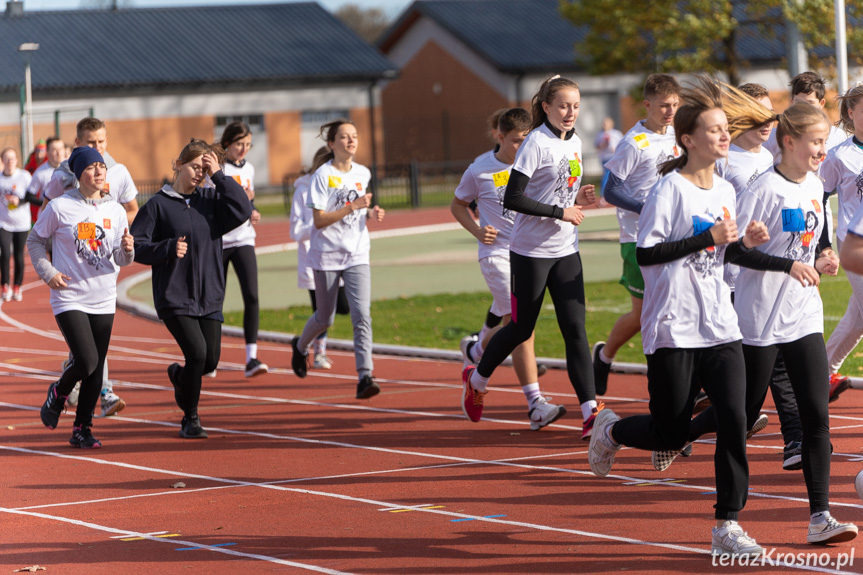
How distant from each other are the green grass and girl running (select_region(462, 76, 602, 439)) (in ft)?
11.6

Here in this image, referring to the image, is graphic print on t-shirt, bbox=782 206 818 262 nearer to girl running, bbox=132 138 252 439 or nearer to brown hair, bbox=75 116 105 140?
girl running, bbox=132 138 252 439

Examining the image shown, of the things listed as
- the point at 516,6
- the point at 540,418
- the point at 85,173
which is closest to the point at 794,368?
the point at 540,418

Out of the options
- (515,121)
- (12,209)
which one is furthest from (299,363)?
(12,209)

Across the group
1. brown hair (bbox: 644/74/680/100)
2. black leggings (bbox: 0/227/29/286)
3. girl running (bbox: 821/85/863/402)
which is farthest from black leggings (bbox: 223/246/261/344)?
black leggings (bbox: 0/227/29/286)

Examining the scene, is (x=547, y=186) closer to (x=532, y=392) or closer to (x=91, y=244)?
(x=532, y=392)

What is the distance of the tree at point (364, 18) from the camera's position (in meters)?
91.6

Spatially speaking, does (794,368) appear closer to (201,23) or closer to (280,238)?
(280,238)

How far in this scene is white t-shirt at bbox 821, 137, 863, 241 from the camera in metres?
8.05

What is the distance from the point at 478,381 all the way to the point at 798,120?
11.7 feet

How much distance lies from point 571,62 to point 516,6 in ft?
19.5

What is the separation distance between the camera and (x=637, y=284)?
9.58m

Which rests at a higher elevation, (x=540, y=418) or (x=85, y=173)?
(x=85, y=173)

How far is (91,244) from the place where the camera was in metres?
9.19

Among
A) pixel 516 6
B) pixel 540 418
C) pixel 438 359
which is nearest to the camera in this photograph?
pixel 540 418
